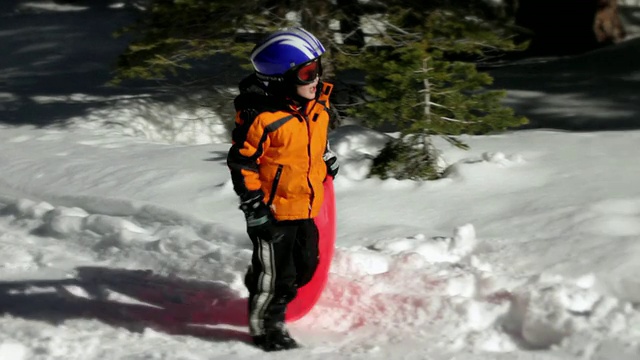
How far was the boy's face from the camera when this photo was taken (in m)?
4.38

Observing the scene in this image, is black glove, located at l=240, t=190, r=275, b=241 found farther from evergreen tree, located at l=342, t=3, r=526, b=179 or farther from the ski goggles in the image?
evergreen tree, located at l=342, t=3, r=526, b=179

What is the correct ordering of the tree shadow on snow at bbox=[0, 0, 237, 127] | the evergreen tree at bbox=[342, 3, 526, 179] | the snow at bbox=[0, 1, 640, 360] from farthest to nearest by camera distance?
the tree shadow on snow at bbox=[0, 0, 237, 127], the evergreen tree at bbox=[342, 3, 526, 179], the snow at bbox=[0, 1, 640, 360]

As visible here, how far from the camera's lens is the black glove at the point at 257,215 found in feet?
14.1

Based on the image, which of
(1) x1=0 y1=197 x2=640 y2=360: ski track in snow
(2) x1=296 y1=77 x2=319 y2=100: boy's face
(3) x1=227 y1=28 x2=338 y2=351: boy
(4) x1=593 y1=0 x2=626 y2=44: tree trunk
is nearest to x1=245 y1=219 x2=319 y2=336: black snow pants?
(3) x1=227 y1=28 x2=338 y2=351: boy

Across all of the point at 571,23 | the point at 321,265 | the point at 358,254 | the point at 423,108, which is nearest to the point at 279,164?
the point at 321,265

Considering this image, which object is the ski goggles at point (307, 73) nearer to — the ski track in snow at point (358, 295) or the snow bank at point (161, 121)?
the ski track in snow at point (358, 295)

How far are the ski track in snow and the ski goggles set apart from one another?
1304 mm

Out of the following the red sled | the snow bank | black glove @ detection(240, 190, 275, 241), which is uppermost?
black glove @ detection(240, 190, 275, 241)

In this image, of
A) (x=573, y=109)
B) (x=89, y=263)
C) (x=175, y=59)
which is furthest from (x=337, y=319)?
(x=573, y=109)

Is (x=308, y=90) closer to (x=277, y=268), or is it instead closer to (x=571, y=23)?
(x=277, y=268)

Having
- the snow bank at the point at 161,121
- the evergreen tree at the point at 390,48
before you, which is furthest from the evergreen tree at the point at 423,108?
the snow bank at the point at 161,121

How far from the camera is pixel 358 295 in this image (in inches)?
202

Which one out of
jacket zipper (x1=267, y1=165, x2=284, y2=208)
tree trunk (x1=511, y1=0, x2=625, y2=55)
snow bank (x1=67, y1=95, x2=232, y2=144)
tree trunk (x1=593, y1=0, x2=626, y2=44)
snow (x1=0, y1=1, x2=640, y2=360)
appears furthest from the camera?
tree trunk (x1=593, y1=0, x2=626, y2=44)

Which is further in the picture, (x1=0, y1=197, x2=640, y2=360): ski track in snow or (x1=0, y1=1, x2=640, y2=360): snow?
(x1=0, y1=1, x2=640, y2=360): snow
